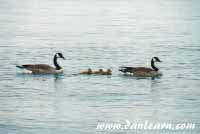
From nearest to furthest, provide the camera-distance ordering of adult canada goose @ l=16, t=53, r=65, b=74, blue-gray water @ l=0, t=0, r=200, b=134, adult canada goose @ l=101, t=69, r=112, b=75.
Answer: blue-gray water @ l=0, t=0, r=200, b=134
adult canada goose @ l=101, t=69, r=112, b=75
adult canada goose @ l=16, t=53, r=65, b=74

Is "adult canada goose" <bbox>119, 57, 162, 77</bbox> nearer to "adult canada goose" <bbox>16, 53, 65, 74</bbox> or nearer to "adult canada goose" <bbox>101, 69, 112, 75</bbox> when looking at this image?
"adult canada goose" <bbox>101, 69, 112, 75</bbox>

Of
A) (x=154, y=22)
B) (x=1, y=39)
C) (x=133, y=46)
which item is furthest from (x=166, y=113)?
(x=154, y=22)

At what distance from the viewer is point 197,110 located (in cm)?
2338

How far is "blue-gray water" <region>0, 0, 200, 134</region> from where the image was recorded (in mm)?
22516

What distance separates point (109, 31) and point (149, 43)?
7137 mm

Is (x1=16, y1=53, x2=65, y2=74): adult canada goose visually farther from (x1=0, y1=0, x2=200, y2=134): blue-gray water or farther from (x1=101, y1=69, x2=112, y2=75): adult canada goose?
(x1=101, y1=69, x2=112, y2=75): adult canada goose

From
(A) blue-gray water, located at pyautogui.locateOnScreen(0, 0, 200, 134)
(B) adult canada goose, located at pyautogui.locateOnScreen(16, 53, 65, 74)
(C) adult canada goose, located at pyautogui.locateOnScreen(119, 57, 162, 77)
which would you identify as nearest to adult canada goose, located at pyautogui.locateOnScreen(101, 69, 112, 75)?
(A) blue-gray water, located at pyautogui.locateOnScreen(0, 0, 200, 134)

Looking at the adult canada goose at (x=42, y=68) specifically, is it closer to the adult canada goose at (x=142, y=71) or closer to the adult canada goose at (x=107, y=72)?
the adult canada goose at (x=107, y=72)

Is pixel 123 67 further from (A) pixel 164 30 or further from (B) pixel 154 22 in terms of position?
(B) pixel 154 22

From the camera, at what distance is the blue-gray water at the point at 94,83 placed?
22516mm

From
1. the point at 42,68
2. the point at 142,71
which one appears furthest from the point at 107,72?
the point at 42,68

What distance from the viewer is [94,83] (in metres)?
27.8

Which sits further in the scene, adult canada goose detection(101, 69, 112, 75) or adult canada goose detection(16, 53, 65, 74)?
adult canada goose detection(16, 53, 65, 74)

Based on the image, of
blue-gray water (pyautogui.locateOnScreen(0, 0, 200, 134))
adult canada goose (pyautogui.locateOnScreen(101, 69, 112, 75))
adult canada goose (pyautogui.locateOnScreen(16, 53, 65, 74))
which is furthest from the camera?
adult canada goose (pyautogui.locateOnScreen(16, 53, 65, 74))
